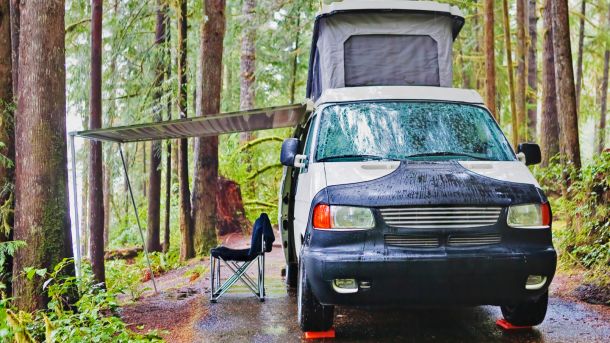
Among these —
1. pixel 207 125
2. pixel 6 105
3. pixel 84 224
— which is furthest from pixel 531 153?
pixel 84 224

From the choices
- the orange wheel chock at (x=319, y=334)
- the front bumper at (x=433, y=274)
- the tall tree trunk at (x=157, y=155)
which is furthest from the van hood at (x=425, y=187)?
the tall tree trunk at (x=157, y=155)

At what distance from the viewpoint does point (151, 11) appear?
1359 centimetres

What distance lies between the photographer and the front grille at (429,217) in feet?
15.0

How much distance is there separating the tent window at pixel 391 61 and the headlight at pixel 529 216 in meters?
3.04

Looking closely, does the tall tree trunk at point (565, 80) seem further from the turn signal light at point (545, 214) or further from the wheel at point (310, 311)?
the wheel at point (310, 311)

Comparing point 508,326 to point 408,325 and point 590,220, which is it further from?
point 590,220

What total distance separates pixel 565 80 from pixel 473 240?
17.3ft

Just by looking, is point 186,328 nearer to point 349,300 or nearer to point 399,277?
point 349,300

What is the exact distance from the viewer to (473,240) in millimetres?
4613

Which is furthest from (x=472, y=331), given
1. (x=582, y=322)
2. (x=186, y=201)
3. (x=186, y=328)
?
(x=186, y=201)

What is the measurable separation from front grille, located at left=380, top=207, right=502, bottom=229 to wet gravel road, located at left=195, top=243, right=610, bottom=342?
1.33m

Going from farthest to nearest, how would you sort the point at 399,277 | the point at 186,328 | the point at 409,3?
the point at 409,3
the point at 186,328
the point at 399,277

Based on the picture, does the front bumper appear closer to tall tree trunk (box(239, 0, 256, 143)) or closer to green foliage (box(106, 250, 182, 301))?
green foliage (box(106, 250, 182, 301))

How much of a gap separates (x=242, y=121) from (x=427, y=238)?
3880 millimetres
